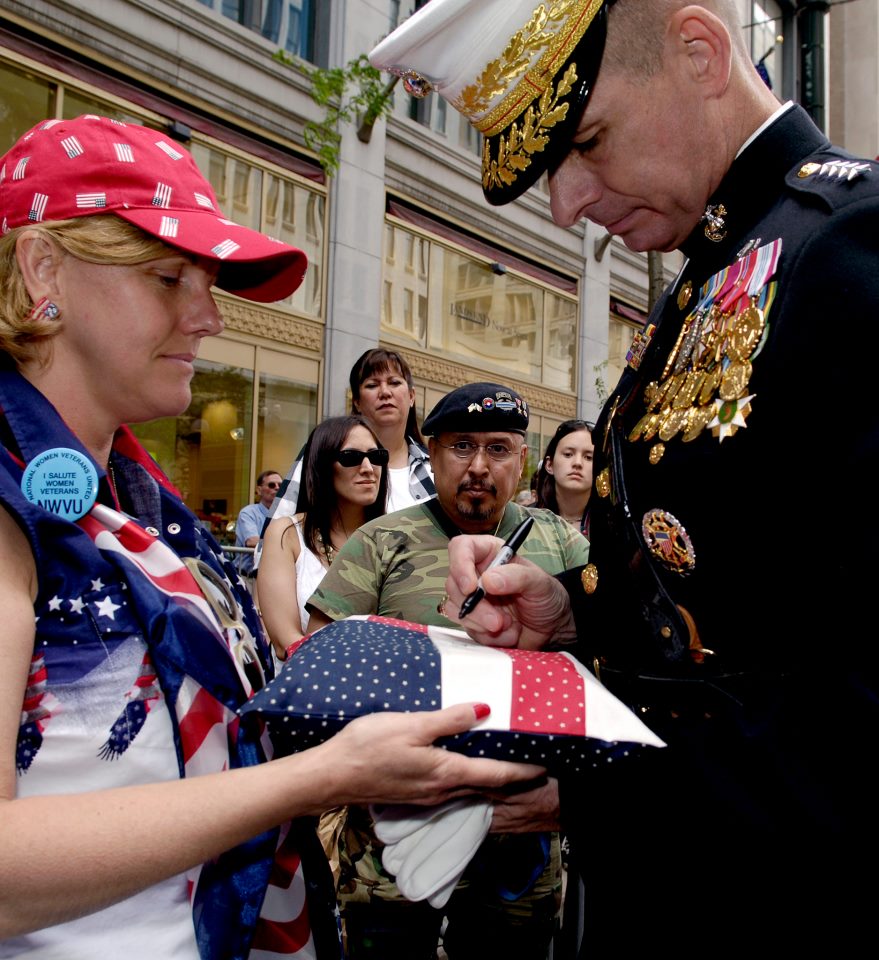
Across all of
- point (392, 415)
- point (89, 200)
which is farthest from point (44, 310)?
point (392, 415)

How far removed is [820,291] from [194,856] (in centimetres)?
121

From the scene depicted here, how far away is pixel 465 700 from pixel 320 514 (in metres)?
2.83

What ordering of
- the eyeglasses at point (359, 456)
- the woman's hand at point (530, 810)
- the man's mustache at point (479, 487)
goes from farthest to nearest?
the eyeglasses at point (359, 456) → the man's mustache at point (479, 487) → the woman's hand at point (530, 810)

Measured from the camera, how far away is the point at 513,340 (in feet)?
49.2

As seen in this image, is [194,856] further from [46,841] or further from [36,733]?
[36,733]

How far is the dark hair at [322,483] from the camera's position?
4.09m

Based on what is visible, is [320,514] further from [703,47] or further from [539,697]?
[703,47]

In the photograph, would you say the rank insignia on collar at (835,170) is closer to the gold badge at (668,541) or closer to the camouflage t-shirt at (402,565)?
the gold badge at (668,541)

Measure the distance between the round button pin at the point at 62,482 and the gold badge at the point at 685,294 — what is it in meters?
1.13

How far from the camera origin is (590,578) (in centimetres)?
163

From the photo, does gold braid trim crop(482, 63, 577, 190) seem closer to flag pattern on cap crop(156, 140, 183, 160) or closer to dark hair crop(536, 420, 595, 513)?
flag pattern on cap crop(156, 140, 183, 160)

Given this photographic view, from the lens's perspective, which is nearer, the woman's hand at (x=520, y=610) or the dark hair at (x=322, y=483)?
the woman's hand at (x=520, y=610)

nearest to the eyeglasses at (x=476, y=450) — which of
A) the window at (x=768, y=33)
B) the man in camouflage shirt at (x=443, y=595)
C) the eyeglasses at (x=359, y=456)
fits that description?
the man in camouflage shirt at (x=443, y=595)

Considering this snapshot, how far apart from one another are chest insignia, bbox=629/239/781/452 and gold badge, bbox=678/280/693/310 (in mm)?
88
